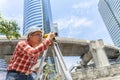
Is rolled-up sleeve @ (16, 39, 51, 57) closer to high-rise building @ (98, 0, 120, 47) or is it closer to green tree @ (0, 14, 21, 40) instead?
green tree @ (0, 14, 21, 40)

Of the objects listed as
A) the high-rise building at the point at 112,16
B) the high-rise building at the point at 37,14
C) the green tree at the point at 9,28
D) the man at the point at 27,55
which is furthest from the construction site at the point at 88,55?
the high-rise building at the point at 112,16

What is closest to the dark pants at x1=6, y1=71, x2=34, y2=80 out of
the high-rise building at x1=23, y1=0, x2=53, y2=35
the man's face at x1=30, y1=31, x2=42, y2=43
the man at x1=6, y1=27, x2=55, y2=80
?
the man at x1=6, y1=27, x2=55, y2=80

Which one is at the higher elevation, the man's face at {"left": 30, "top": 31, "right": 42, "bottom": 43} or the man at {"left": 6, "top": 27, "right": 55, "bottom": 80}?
the man's face at {"left": 30, "top": 31, "right": 42, "bottom": 43}

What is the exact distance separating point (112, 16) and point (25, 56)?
17798cm

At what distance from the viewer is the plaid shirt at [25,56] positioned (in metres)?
3.53

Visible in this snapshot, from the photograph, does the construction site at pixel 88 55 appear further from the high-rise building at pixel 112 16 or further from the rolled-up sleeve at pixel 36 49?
the high-rise building at pixel 112 16

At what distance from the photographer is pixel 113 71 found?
2125cm

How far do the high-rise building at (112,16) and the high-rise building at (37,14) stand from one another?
4509 cm

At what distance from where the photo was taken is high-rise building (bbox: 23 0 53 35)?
5340 inches

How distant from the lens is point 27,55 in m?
3.58

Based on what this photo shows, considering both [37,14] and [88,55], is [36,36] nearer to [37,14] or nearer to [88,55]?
[88,55]

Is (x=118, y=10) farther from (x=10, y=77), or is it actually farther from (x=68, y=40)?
(x=10, y=77)

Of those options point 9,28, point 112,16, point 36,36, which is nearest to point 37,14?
point 112,16

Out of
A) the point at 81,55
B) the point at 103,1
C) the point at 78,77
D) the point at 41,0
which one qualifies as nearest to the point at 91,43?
the point at 81,55
